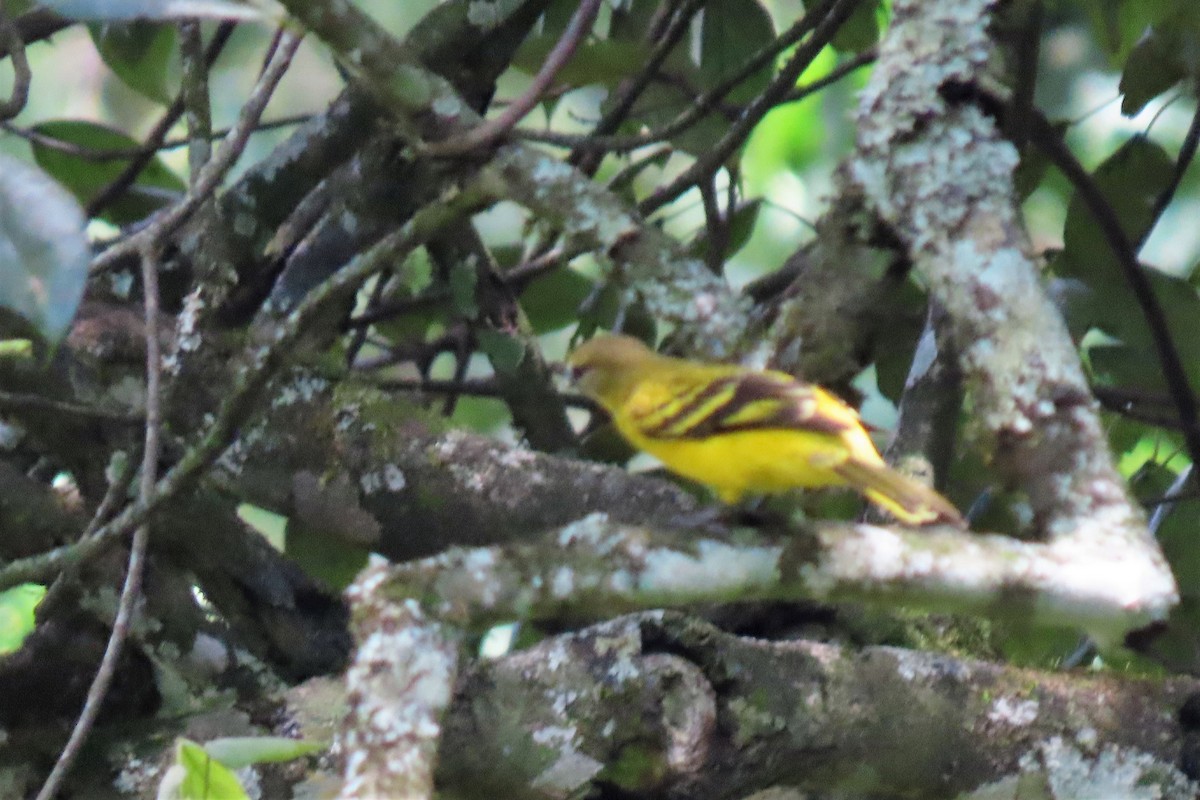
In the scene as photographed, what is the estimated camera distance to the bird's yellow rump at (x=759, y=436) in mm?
1461

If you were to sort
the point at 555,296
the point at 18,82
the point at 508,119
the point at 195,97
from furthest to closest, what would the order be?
the point at 555,296
the point at 195,97
the point at 508,119
the point at 18,82

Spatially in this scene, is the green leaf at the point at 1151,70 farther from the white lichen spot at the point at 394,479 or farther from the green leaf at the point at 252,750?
the green leaf at the point at 252,750

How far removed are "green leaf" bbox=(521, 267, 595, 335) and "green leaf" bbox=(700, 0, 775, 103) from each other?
47cm

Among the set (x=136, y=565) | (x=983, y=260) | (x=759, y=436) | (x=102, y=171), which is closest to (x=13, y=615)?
(x=102, y=171)

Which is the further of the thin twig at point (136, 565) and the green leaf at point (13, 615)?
the green leaf at point (13, 615)

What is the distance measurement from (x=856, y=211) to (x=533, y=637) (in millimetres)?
1005

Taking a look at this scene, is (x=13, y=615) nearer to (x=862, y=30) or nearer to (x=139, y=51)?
(x=139, y=51)

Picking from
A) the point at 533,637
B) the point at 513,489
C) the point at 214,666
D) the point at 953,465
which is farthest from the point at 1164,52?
the point at 214,666

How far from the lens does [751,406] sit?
148 cm

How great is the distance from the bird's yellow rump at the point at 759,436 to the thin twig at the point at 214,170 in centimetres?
59

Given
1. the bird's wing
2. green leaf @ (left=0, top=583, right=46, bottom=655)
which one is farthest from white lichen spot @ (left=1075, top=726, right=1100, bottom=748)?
green leaf @ (left=0, top=583, right=46, bottom=655)

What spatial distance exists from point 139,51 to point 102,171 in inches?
9.4

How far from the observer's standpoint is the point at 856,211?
165 centimetres

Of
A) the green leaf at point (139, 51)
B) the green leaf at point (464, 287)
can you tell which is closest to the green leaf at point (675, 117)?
the green leaf at point (464, 287)
